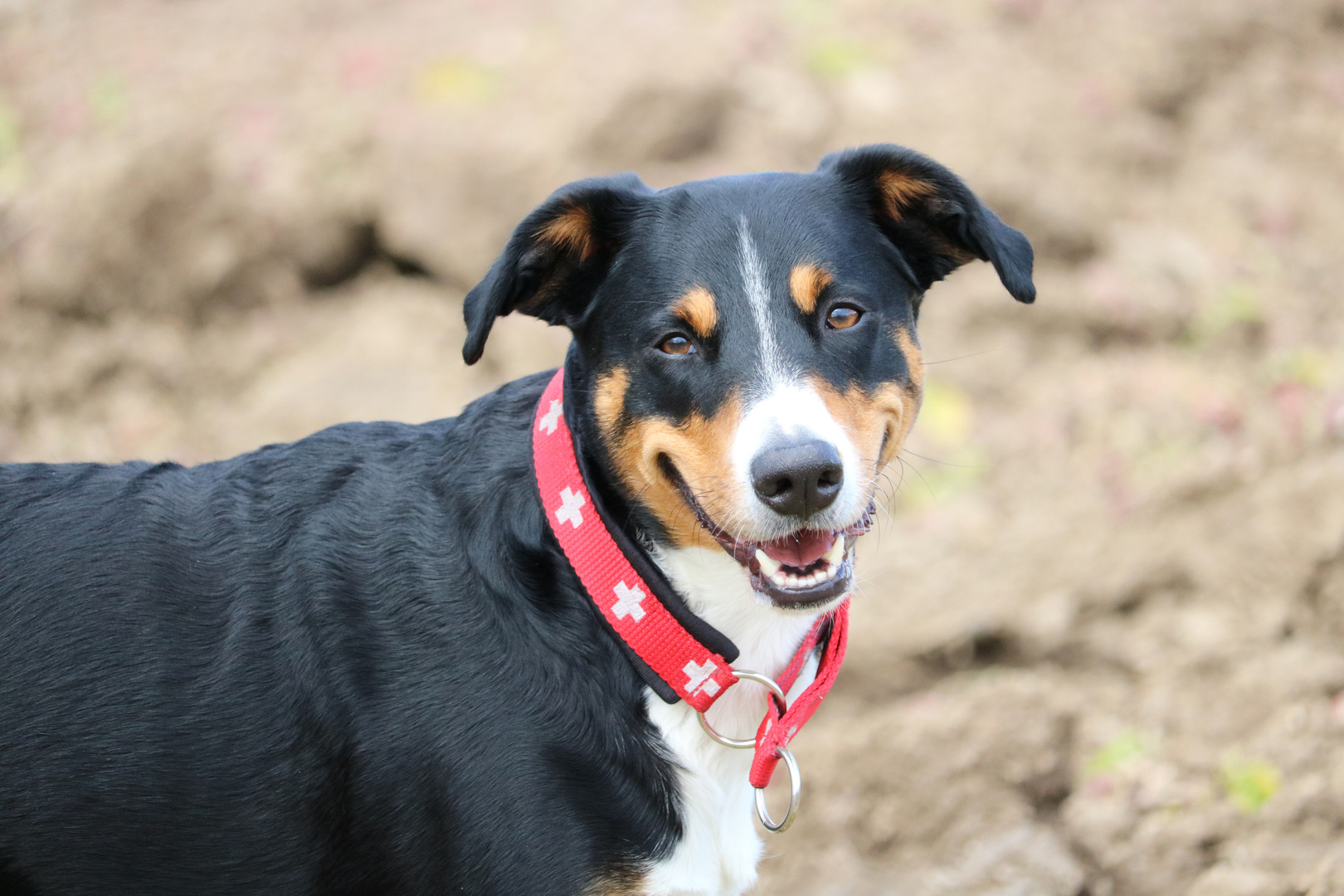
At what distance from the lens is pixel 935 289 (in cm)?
600

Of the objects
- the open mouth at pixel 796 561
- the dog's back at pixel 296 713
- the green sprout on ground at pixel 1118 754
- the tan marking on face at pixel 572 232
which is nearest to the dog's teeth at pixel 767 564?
the open mouth at pixel 796 561

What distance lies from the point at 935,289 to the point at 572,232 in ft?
12.3

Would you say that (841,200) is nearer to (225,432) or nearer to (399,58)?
(225,432)

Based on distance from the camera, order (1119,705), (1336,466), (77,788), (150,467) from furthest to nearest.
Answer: (1336,466) → (1119,705) → (150,467) → (77,788)

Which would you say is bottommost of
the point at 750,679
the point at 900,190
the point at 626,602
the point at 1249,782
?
the point at 1249,782

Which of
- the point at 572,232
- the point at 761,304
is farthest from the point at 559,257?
the point at 761,304

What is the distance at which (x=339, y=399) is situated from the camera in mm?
5742

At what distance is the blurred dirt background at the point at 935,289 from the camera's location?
432 cm

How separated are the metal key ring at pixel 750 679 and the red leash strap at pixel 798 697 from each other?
0.03 m

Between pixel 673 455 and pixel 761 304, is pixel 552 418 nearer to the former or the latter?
pixel 673 455

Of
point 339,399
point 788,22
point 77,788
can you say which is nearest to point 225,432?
point 339,399

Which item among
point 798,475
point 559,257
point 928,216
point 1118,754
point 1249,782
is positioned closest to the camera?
point 798,475

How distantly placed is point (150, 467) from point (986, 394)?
418 centimetres

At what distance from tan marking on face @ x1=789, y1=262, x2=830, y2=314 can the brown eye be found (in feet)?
0.20
